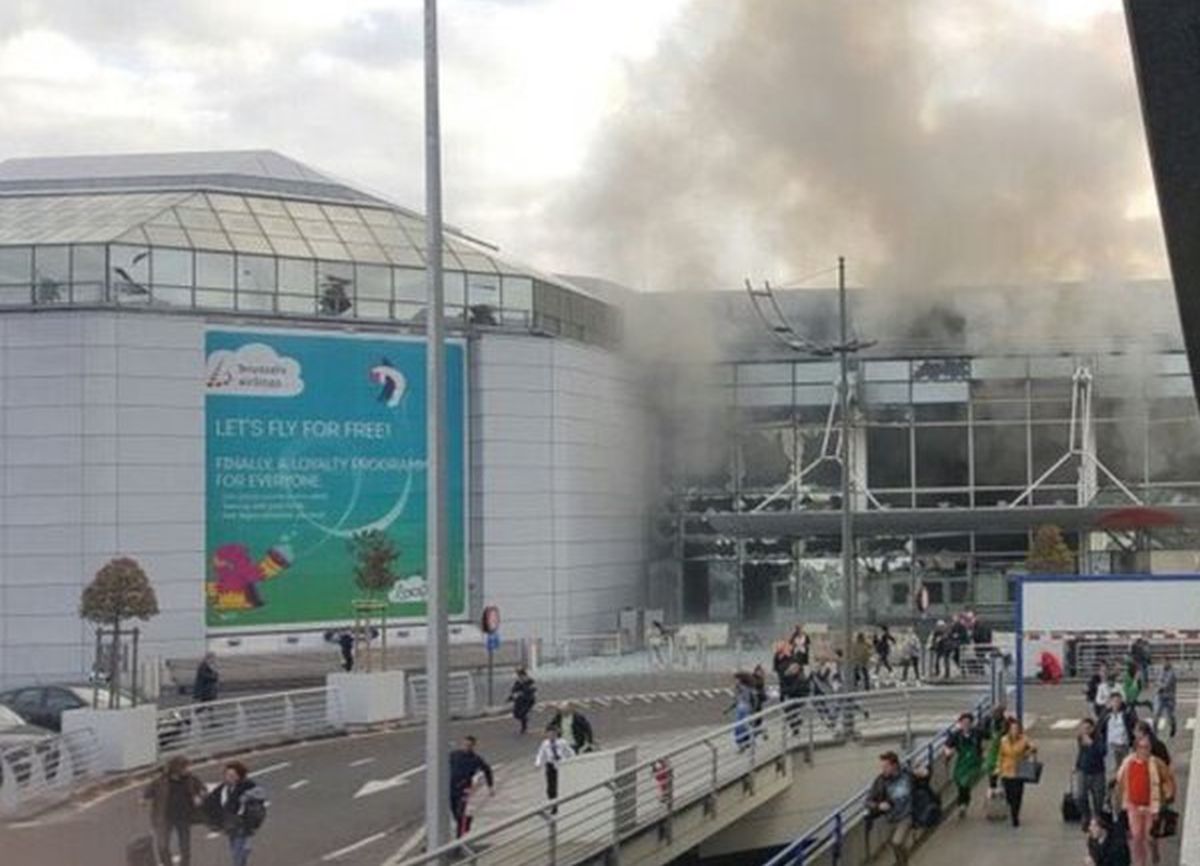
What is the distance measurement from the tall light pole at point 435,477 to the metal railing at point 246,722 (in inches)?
535

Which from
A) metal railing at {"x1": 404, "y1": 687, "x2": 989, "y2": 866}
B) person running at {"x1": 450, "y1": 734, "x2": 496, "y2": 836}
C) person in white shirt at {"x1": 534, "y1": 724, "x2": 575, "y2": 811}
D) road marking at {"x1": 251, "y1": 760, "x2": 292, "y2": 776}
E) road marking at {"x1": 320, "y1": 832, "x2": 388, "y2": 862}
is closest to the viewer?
metal railing at {"x1": 404, "y1": 687, "x2": 989, "y2": 866}

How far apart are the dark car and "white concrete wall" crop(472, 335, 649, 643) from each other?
18.3 meters

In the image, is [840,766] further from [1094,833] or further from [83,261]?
[83,261]

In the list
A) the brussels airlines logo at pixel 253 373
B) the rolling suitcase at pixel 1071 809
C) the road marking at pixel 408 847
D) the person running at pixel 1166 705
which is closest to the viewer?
the road marking at pixel 408 847

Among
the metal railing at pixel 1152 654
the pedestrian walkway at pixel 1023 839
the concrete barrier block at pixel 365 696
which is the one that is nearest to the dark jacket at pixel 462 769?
the pedestrian walkway at pixel 1023 839

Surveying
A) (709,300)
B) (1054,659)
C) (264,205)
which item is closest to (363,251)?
(264,205)

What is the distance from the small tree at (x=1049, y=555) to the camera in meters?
49.4

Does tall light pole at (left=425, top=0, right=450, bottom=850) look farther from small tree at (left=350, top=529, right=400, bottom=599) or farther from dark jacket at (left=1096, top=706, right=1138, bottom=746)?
small tree at (left=350, top=529, right=400, bottom=599)

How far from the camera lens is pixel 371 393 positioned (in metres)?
46.8

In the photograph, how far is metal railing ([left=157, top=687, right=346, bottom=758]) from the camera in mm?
27453

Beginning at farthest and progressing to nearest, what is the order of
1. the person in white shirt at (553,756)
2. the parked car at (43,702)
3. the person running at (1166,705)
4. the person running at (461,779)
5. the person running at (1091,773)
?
the parked car at (43,702), the person running at (1166,705), the person in white shirt at (553,756), the person running at (461,779), the person running at (1091,773)

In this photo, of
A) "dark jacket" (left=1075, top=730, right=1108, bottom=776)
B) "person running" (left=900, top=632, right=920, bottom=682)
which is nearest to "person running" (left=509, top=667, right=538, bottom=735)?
"person running" (left=900, top=632, right=920, bottom=682)

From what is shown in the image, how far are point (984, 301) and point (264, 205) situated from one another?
75.1 ft

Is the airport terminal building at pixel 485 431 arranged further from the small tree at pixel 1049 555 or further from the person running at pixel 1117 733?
the person running at pixel 1117 733
